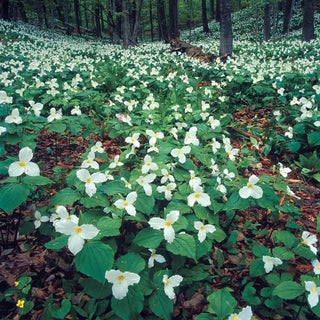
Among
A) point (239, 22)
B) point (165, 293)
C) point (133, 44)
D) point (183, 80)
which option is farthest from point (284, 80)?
point (239, 22)

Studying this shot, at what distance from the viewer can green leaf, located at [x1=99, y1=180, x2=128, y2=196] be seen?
152 cm

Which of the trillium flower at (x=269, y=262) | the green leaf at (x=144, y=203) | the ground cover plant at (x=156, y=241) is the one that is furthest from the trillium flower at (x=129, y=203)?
the trillium flower at (x=269, y=262)

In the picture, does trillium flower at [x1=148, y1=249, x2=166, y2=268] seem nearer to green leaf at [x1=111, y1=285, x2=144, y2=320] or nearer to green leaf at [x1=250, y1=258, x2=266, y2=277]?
green leaf at [x1=111, y1=285, x2=144, y2=320]

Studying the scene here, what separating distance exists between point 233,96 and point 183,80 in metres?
1.21

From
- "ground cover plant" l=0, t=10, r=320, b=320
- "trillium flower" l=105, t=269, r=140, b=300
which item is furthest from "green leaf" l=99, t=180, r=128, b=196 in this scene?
"trillium flower" l=105, t=269, r=140, b=300

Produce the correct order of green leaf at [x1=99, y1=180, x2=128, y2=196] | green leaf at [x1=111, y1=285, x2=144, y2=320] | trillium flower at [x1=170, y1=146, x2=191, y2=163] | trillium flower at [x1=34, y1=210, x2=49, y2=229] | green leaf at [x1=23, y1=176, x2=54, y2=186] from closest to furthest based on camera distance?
1. green leaf at [x1=111, y1=285, x2=144, y2=320]
2. green leaf at [x1=23, y1=176, x2=54, y2=186]
3. green leaf at [x1=99, y1=180, x2=128, y2=196]
4. trillium flower at [x1=34, y1=210, x2=49, y2=229]
5. trillium flower at [x1=170, y1=146, x2=191, y2=163]

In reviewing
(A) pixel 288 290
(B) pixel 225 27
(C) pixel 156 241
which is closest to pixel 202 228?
(C) pixel 156 241

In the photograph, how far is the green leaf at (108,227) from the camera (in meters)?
1.30

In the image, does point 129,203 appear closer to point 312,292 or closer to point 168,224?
point 168,224

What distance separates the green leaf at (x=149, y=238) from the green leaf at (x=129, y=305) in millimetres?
241

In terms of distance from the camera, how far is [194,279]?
1581mm

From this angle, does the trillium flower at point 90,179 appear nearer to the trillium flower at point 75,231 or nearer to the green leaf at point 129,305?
the trillium flower at point 75,231

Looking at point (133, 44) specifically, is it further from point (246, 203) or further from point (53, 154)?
point (246, 203)

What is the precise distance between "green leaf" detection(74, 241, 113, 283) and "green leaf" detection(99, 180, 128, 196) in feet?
1.30
